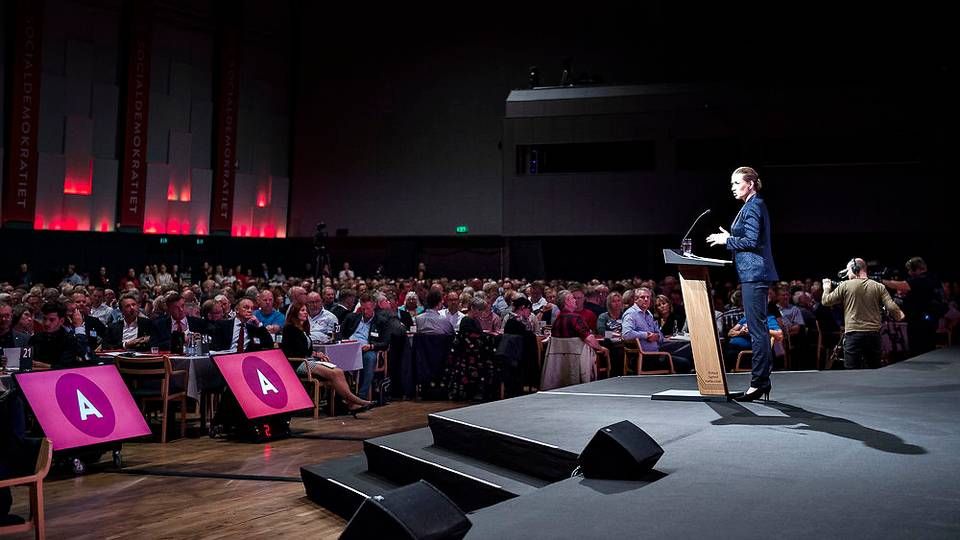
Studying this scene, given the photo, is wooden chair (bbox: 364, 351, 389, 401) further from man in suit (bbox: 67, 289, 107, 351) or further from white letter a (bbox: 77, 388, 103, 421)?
white letter a (bbox: 77, 388, 103, 421)

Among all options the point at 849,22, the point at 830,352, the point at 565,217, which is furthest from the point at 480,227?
the point at 830,352

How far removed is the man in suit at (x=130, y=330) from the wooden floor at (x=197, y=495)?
1302mm

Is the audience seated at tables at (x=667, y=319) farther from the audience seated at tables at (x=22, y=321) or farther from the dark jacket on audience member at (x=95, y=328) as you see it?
the audience seated at tables at (x=22, y=321)

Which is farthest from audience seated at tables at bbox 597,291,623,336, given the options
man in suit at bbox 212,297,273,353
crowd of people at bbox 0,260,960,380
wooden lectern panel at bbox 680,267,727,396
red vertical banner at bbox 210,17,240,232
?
red vertical banner at bbox 210,17,240,232

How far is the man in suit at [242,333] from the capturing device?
25.3ft

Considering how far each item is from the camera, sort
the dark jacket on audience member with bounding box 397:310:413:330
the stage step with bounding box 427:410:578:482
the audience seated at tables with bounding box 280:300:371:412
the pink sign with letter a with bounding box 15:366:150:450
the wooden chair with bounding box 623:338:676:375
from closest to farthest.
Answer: the stage step with bounding box 427:410:578:482
the pink sign with letter a with bounding box 15:366:150:450
the audience seated at tables with bounding box 280:300:371:412
the wooden chair with bounding box 623:338:676:375
the dark jacket on audience member with bounding box 397:310:413:330

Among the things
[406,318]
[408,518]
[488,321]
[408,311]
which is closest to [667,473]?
[408,518]

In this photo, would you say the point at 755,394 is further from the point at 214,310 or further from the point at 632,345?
the point at 214,310

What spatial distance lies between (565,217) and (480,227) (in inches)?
145

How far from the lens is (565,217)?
20.0 m

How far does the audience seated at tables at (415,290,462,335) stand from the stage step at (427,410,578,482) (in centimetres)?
388

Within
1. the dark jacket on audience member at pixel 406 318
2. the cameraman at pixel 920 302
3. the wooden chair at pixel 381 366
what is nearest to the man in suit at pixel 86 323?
the wooden chair at pixel 381 366

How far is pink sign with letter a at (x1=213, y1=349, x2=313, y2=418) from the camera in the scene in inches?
271

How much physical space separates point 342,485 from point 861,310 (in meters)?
4.73
